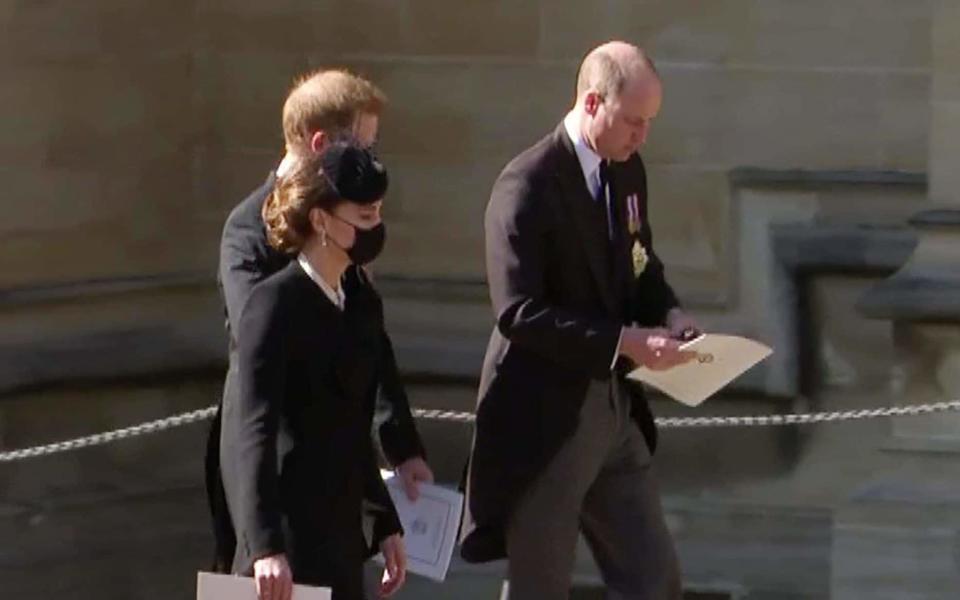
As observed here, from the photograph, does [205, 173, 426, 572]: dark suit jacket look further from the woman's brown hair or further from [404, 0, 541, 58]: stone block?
[404, 0, 541, 58]: stone block

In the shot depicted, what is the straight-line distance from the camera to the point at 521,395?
5.55 meters

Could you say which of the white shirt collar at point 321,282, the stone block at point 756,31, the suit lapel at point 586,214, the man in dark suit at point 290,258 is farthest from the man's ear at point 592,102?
the stone block at point 756,31

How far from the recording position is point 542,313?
537 cm

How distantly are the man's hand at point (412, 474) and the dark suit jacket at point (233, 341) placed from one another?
0.01 metres

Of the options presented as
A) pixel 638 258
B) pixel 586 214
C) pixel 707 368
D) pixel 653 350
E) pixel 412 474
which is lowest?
pixel 412 474

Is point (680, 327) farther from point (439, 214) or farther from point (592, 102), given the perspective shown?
point (439, 214)

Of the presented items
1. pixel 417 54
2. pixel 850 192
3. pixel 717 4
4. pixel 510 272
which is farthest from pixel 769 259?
pixel 510 272

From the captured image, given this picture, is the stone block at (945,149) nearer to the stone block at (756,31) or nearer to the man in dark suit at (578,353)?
the stone block at (756,31)

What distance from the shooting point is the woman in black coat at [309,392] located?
4.70m

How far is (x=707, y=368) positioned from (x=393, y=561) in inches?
33.6

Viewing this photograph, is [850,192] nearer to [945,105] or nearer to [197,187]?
[945,105]

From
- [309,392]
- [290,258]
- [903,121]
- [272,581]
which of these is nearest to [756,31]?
[903,121]

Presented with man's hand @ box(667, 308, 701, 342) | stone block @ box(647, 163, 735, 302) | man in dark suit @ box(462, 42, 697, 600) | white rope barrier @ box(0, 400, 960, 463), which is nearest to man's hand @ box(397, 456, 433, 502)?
man in dark suit @ box(462, 42, 697, 600)

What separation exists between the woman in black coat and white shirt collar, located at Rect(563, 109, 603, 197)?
776mm
